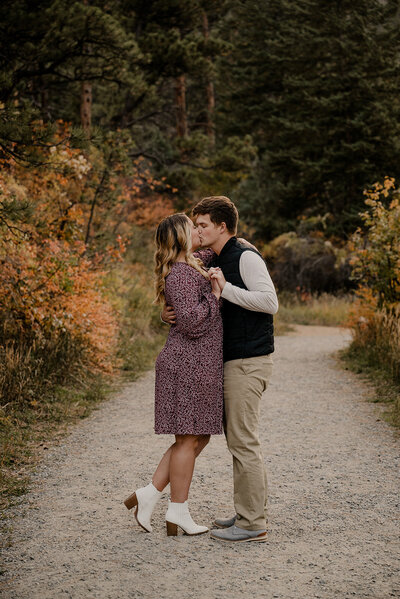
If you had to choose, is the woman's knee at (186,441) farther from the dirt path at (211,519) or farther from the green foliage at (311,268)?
the green foliage at (311,268)

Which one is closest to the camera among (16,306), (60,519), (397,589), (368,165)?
(397,589)

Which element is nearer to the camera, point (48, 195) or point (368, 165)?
point (48, 195)

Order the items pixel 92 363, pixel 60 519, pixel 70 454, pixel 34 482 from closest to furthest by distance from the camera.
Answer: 1. pixel 60 519
2. pixel 34 482
3. pixel 70 454
4. pixel 92 363

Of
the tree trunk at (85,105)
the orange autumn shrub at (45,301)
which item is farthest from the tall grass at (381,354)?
the tree trunk at (85,105)

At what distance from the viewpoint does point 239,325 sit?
3713 millimetres

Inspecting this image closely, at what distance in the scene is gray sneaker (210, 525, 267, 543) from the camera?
3.68 metres

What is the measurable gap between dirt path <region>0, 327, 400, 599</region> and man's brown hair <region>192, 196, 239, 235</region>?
1.80 metres

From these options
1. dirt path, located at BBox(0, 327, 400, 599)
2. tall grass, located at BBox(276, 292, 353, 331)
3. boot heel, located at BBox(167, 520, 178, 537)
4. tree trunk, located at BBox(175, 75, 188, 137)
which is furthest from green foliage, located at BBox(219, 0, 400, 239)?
boot heel, located at BBox(167, 520, 178, 537)

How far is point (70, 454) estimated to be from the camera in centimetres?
557

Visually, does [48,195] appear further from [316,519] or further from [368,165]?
[368,165]

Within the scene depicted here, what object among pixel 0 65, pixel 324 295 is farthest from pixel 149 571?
→ pixel 324 295

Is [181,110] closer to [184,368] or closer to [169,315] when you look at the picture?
[169,315]

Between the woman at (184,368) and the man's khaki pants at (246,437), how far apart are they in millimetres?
86

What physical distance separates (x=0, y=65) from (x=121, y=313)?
4551 millimetres
